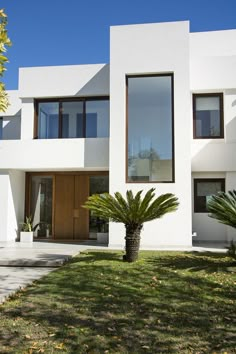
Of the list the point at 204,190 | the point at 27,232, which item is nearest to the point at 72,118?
the point at 27,232

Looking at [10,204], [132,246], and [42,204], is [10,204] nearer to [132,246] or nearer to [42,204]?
[42,204]

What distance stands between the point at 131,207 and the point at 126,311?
4.00m

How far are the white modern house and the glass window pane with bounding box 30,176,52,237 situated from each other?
0.14 ft

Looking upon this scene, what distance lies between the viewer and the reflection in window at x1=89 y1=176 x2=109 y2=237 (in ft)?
49.7

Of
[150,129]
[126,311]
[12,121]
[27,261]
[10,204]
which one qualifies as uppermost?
[12,121]

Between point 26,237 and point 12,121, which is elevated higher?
point 12,121

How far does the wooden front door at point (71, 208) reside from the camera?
15.5 meters

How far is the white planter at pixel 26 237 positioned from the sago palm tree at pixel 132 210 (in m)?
5.32

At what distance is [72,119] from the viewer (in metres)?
15.2

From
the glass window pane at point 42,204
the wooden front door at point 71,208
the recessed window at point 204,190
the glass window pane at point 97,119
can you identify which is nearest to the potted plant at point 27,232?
the glass window pane at point 42,204

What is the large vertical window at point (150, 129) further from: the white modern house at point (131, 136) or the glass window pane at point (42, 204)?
the glass window pane at point (42, 204)

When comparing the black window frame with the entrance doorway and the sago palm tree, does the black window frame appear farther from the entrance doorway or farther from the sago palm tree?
the sago palm tree

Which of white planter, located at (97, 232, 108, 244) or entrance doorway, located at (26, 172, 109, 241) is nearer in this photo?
white planter, located at (97, 232, 108, 244)

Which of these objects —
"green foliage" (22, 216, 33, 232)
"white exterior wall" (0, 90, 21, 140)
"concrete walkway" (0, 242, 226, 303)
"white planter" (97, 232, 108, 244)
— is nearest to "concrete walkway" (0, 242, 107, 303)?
"concrete walkway" (0, 242, 226, 303)
